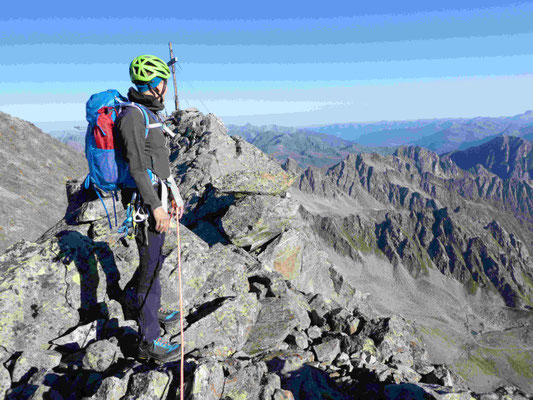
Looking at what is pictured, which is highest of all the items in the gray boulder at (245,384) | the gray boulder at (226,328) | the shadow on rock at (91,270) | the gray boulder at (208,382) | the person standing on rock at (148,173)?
the person standing on rock at (148,173)

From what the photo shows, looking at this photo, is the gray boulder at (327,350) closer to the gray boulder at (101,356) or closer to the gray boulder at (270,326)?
the gray boulder at (270,326)

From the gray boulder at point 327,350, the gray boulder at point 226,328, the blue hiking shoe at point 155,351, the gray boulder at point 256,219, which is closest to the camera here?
the blue hiking shoe at point 155,351

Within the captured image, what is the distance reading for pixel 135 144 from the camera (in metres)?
6.67

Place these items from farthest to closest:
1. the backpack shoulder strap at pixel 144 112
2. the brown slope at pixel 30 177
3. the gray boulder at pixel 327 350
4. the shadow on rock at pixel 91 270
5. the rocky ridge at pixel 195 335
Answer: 1. the brown slope at pixel 30 177
2. the gray boulder at pixel 327 350
3. the shadow on rock at pixel 91 270
4. the rocky ridge at pixel 195 335
5. the backpack shoulder strap at pixel 144 112

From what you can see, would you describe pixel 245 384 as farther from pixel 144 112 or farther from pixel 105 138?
pixel 144 112

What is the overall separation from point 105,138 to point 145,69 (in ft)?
6.04

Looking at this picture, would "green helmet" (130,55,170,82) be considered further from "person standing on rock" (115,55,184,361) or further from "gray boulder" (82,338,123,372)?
"gray boulder" (82,338,123,372)

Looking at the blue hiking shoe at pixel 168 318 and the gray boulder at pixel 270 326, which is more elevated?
the blue hiking shoe at pixel 168 318

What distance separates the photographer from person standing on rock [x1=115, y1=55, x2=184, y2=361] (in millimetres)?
6691

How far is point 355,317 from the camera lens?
49.8 ft

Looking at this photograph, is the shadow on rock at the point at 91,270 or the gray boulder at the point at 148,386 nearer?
the gray boulder at the point at 148,386

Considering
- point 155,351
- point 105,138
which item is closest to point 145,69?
point 105,138

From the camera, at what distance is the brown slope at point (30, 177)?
23134 mm

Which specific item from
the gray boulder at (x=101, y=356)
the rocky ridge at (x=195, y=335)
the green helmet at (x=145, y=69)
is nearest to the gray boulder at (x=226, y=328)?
the rocky ridge at (x=195, y=335)
